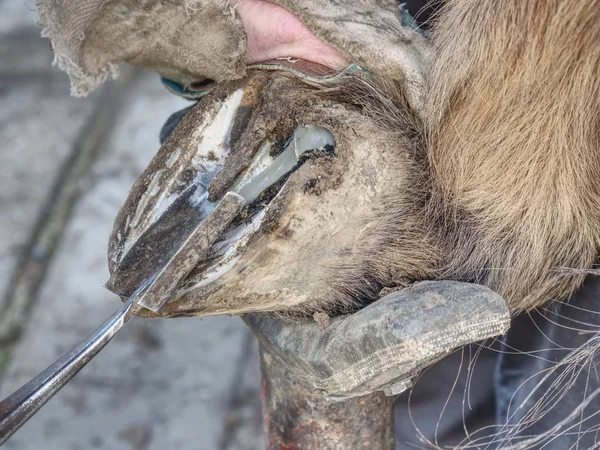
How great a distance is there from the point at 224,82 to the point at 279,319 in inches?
9.5

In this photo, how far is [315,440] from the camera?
0.79 m

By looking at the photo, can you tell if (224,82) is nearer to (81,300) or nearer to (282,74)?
(282,74)

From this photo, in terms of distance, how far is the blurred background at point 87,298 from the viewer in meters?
1.19

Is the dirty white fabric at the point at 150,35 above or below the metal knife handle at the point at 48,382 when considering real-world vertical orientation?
above

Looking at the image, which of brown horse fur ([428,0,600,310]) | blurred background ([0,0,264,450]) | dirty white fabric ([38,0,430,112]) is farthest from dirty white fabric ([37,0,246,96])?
blurred background ([0,0,264,450])

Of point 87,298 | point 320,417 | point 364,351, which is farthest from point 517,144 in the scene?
point 87,298

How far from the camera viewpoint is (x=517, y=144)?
0.62 meters

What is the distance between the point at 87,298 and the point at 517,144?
954 millimetres

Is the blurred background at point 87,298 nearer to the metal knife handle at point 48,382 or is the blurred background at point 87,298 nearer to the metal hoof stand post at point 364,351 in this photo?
Result: the metal hoof stand post at point 364,351

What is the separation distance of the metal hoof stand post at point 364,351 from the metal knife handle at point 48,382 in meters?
0.17

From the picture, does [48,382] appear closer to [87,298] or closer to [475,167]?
[475,167]

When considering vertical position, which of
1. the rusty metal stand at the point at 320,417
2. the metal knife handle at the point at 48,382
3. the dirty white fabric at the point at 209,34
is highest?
the dirty white fabric at the point at 209,34

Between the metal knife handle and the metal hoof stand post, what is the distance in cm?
17

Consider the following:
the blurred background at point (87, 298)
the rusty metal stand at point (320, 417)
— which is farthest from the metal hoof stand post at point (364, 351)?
the blurred background at point (87, 298)
